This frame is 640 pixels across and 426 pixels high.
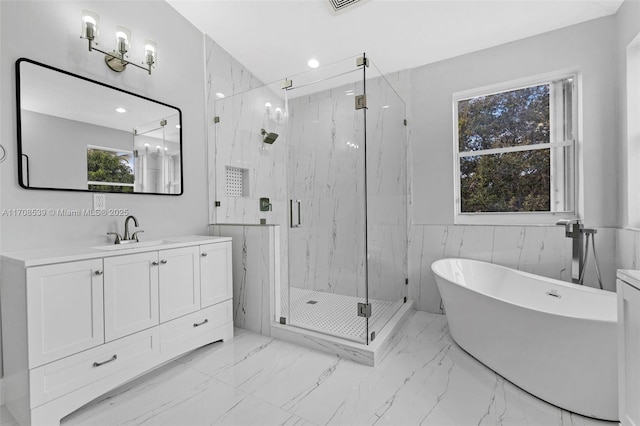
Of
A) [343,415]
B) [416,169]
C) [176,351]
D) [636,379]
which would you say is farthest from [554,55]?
[176,351]

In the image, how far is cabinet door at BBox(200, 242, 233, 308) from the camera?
2.24 m

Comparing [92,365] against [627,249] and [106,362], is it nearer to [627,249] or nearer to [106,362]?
[106,362]

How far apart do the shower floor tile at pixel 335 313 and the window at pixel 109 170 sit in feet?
5.25

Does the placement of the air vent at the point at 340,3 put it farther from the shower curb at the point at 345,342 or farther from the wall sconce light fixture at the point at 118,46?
the shower curb at the point at 345,342

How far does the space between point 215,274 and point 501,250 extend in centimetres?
254

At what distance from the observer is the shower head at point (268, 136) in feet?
9.39

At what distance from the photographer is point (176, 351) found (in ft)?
6.64

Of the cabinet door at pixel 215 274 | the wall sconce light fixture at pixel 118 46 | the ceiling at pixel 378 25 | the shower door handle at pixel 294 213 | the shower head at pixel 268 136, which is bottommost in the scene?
the cabinet door at pixel 215 274

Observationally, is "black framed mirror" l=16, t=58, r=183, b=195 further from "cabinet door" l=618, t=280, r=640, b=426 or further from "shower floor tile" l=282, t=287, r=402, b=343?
"cabinet door" l=618, t=280, r=640, b=426

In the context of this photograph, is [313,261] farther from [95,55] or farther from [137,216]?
[95,55]

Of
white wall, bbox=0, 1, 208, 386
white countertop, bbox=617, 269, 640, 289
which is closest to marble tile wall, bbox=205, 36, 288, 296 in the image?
white wall, bbox=0, 1, 208, 386

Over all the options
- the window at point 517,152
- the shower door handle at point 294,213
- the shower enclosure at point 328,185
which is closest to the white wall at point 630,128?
the window at point 517,152

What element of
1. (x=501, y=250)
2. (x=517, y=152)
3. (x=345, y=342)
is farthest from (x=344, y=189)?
(x=517, y=152)

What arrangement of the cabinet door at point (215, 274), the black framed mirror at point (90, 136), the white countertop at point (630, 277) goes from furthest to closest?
the cabinet door at point (215, 274)
the black framed mirror at point (90, 136)
the white countertop at point (630, 277)
